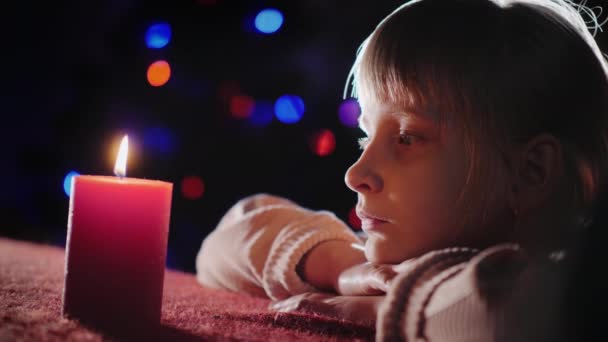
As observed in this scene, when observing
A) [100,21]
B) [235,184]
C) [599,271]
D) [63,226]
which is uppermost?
[100,21]

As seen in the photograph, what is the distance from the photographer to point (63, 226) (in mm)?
2350

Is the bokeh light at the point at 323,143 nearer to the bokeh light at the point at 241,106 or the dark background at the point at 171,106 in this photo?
the dark background at the point at 171,106

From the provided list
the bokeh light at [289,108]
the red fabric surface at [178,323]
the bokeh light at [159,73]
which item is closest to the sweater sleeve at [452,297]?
the red fabric surface at [178,323]

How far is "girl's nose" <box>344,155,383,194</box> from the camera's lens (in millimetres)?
753

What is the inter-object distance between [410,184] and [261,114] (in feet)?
4.79

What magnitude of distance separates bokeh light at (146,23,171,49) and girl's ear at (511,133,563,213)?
1742 mm

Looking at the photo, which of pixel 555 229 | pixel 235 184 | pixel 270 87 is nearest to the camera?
pixel 555 229

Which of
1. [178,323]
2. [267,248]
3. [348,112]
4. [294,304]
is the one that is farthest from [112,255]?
[348,112]

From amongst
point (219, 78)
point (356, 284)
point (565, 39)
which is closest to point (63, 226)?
point (219, 78)

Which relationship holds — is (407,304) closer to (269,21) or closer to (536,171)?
(536,171)

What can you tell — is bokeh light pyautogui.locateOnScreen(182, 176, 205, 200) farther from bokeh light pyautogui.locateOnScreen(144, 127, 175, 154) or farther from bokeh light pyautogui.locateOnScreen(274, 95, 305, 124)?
bokeh light pyautogui.locateOnScreen(274, 95, 305, 124)

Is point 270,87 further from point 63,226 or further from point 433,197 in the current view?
point 433,197

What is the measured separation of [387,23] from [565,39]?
0.84 ft

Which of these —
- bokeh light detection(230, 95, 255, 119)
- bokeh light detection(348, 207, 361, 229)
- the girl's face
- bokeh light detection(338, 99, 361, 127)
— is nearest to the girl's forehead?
the girl's face
